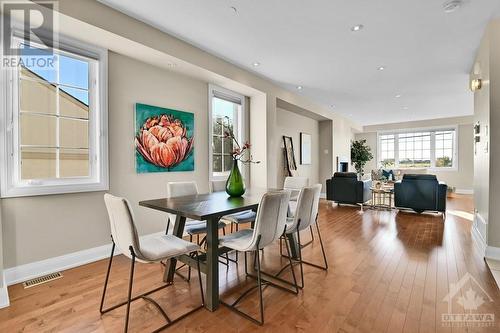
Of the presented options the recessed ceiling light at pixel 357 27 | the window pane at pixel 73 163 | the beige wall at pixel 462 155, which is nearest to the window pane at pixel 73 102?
the window pane at pixel 73 163

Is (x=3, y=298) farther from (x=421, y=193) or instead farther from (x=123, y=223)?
(x=421, y=193)

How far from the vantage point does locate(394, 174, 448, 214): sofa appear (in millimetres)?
5172

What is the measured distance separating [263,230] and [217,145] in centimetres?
295

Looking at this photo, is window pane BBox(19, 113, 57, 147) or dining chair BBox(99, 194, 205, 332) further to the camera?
window pane BBox(19, 113, 57, 147)

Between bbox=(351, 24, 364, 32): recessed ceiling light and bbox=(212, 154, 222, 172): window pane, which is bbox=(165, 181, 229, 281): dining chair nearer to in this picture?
bbox=(212, 154, 222, 172): window pane

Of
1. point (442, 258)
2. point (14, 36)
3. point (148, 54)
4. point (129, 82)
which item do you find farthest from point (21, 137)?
point (442, 258)

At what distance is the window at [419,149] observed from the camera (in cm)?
951

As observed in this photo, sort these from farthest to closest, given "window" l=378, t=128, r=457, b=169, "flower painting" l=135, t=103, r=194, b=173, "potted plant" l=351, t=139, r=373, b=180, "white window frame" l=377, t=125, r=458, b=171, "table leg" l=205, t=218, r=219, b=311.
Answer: "potted plant" l=351, t=139, r=373, b=180
"window" l=378, t=128, r=457, b=169
"white window frame" l=377, t=125, r=458, b=171
"flower painting" l=135, t=103, r=194, b=173
"table leg" l=205, t=218, r=219, b=311

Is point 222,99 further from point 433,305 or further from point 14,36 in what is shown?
point 433,305

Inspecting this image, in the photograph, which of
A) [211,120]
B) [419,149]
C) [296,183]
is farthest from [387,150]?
[211,120]

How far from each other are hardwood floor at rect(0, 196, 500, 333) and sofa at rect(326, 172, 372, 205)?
8.34 feet

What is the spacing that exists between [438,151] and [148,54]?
10.8m

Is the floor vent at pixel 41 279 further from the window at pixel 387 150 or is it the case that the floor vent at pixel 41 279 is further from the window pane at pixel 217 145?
the window at pixel 387 150

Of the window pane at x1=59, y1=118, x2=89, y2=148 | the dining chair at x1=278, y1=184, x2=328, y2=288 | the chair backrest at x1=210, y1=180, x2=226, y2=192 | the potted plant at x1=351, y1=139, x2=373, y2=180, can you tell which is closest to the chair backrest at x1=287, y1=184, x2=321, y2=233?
the dining chair at x1=278, y1=184, x2=328, y2=288
